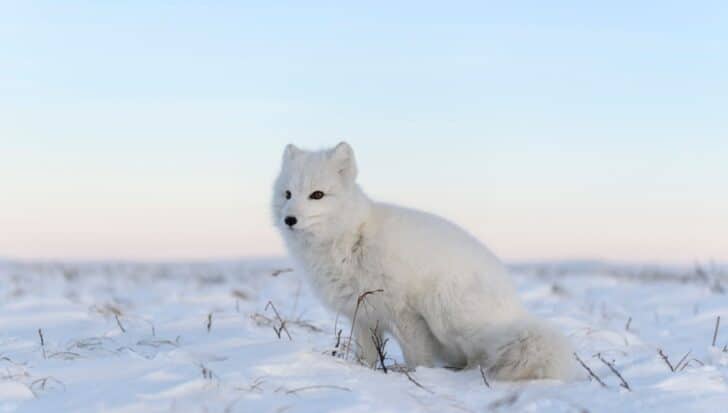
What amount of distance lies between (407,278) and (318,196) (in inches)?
32.3

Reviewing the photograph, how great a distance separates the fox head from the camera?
5223 millimetres

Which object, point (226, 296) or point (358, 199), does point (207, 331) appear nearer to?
point (358, 199)

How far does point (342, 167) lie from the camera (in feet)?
18.2

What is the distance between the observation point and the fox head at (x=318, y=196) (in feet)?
17.1

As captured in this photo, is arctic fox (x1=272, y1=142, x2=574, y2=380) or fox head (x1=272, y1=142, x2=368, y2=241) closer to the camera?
arctic fox (x1=272, y1=142, x2=574, y2=380)

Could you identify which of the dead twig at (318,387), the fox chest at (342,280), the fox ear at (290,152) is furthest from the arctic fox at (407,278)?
the dead twig at (318,387)

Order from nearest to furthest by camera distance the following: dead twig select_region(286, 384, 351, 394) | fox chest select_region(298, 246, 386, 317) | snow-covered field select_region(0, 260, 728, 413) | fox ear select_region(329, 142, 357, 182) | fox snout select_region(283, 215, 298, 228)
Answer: snow-covered field select_region(0, 260, 728, 413) < dead twig select_region(286, 384, 351, 394) < fox chest select_region(298, 246, 386, 317) < fox snout select_region(283, 215, 298, 228) < fox ear select_region(329, 142, 357, 182)

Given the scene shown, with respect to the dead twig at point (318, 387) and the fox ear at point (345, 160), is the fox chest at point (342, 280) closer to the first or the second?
the fox ear at point (345, 160)

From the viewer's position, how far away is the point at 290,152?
5.74m

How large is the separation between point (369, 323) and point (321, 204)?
0.80 meters

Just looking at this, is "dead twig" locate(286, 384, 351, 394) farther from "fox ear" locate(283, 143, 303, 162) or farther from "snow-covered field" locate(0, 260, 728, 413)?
"fox ear" locate(283, 143, 303, 162)

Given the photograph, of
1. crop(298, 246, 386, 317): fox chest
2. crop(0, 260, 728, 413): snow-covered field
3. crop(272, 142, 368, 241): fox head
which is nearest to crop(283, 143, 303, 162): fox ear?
crop(272, 142, 368, 241): fox head

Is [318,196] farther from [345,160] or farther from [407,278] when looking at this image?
[407,278]

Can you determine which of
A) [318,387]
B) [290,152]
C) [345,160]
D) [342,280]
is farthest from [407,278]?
[318,387]
